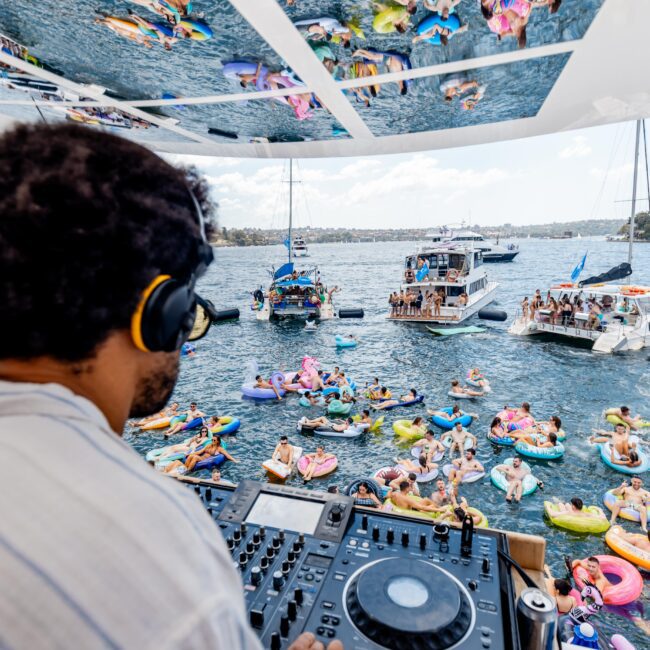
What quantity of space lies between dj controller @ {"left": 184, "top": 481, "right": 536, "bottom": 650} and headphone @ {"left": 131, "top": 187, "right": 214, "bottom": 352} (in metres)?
0.77

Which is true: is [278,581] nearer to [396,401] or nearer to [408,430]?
[408,430]

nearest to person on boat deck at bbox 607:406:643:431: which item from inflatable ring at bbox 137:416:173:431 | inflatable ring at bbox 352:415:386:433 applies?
inflatable ring at bbox 352:415:386:433

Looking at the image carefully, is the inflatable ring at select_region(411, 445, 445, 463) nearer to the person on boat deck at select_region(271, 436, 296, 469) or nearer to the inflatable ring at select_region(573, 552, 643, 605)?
the person on boat deck at select_region(271, 436, 296, 469)

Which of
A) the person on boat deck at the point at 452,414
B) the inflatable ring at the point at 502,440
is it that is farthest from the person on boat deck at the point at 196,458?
the inflatable ring at the point at 502,440

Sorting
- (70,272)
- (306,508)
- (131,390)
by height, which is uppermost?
(70,272)

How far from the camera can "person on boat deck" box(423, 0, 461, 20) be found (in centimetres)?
136

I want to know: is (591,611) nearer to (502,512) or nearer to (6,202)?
(502,512)

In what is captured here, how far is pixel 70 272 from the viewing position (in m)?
0.49

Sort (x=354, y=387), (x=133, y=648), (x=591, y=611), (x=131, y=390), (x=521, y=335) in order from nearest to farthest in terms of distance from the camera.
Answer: (x=133, y=648)
(x=131, y=390)
(x=591, y=611)
(x=354, y=387)
(x=521, y=335)

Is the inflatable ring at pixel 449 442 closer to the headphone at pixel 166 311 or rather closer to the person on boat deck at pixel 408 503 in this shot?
the person on boat deck at pixel 408 503

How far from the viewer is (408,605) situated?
1034mm

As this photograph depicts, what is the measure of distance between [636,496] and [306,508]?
19.6ft

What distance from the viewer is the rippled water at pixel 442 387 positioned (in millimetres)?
6320

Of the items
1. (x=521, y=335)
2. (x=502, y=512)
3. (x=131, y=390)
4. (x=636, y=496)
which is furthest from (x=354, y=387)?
(x=131, y=390)
